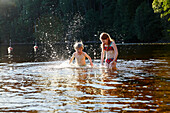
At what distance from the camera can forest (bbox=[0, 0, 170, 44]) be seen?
216ft

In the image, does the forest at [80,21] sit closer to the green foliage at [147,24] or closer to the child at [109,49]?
the green foliage at [147,24]

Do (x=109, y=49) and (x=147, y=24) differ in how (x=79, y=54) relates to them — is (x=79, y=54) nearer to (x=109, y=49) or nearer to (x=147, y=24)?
(x=109, y=49)

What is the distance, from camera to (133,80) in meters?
11.5

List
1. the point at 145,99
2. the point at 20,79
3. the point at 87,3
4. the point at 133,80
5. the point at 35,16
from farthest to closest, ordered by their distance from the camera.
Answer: the point at 35,16 → the point at 87,3 → the point at 20,79 → the point at 133,80 → the point at 145,99

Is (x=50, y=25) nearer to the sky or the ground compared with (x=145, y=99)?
nearer to the sky

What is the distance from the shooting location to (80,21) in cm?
9044

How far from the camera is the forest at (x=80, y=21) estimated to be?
65812 millimetres

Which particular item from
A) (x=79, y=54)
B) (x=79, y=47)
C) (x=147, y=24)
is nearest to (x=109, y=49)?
(x=79, y=47)

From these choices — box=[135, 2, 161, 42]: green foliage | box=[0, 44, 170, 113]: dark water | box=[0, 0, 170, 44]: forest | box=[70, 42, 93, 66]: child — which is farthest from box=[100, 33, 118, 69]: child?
box=[135, 2, 161, 42]: green foliage

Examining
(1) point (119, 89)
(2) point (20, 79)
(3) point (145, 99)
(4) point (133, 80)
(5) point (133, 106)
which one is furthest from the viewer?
(2) point (20, 79)

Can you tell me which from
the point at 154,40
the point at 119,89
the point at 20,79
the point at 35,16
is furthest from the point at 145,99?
the point at 35,16

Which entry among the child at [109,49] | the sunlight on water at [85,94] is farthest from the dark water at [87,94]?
the child at [109,49]

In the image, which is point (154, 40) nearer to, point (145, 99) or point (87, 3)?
point (87, 3)

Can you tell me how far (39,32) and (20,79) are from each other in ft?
271
